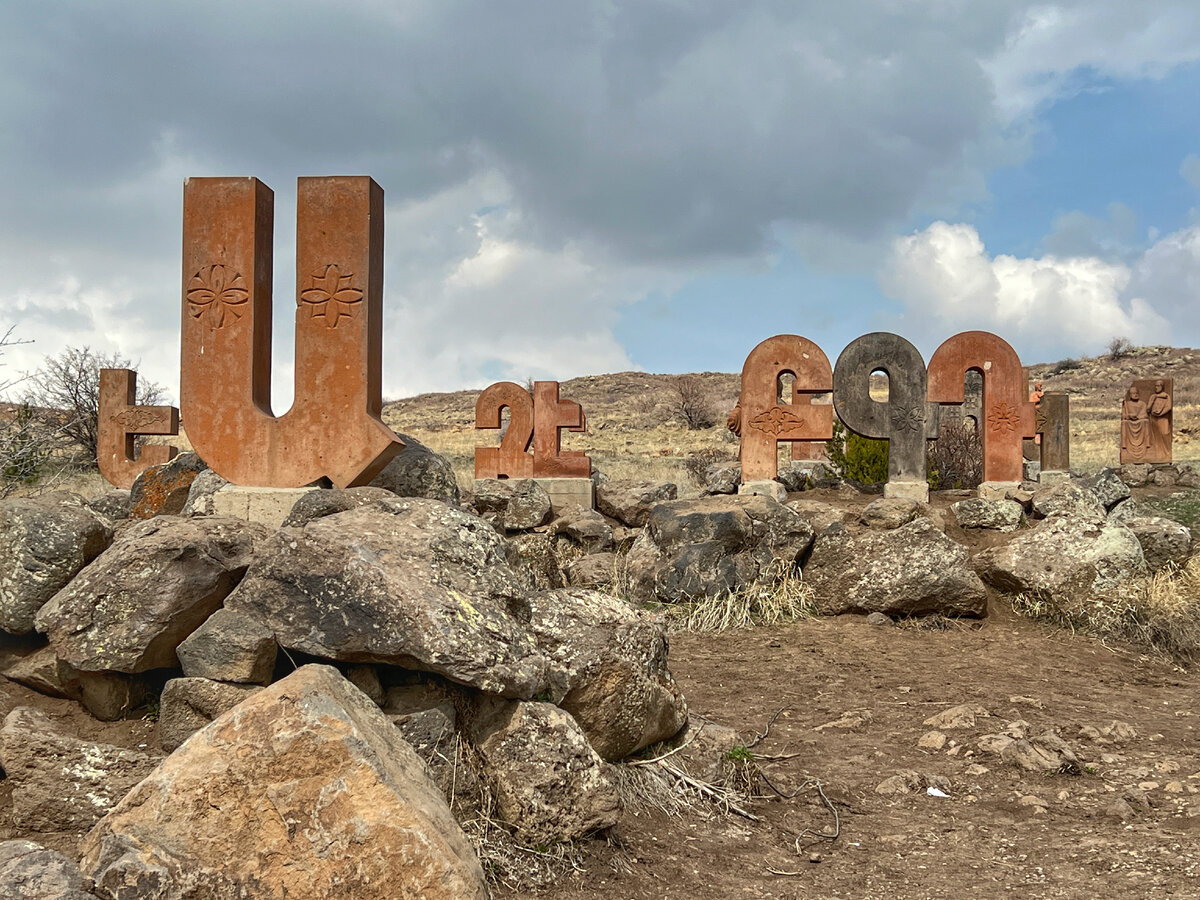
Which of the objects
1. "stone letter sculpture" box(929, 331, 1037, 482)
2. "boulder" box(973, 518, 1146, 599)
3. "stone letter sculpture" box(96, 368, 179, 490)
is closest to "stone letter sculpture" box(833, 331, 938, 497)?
"stone letter sculpture" box(929, 331, 1037, 482)

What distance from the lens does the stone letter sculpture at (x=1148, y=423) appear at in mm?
17469

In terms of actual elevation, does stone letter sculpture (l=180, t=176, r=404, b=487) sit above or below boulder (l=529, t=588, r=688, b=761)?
above

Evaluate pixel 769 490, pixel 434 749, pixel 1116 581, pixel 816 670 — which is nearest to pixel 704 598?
pixel 816 670

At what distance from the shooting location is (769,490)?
456 inches

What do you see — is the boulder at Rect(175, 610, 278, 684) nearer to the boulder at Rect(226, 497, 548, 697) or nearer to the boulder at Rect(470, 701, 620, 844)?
the boulder at Rect(226, 497, 548, 697)

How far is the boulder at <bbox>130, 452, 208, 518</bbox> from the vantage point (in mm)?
6004

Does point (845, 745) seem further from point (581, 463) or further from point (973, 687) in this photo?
point (581, 463)

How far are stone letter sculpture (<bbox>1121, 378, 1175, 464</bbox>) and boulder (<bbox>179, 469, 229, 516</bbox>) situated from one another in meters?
16.1

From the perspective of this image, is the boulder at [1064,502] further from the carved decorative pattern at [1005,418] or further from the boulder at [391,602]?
the boulder at [391,602]

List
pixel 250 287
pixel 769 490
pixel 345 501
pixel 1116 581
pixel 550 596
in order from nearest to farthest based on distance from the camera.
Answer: pixel 550 596 < pixel 345 501 < pixel 250 287 < pixel 1116 581 < pixel 769 490

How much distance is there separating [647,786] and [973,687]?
3.55 m

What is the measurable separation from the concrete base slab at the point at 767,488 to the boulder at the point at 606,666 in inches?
281

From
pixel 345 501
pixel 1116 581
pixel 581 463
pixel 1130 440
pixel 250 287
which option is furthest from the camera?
pixel 1130 440

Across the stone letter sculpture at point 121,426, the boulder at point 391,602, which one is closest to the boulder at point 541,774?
the boulder at point 391,602
